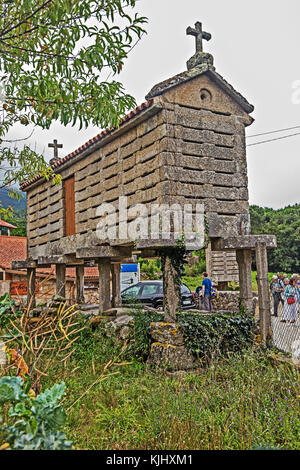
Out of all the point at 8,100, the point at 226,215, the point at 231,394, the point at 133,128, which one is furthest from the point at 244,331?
the point at 8,100

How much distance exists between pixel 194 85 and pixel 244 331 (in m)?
4.88

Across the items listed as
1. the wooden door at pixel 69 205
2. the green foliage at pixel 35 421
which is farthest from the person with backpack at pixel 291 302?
the green foliage at pixel 35 421

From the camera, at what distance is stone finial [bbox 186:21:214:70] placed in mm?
7613

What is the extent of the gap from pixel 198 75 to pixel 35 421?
6954mm

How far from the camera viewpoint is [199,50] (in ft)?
25.6

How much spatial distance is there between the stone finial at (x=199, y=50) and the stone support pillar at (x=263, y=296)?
3719 millimetres

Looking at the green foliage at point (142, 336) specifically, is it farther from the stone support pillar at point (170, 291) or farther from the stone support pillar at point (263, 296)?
the stone support pillar at point (263, 296)

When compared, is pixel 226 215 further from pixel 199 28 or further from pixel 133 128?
pixel 199 28

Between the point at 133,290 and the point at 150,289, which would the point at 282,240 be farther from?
the point at 150,289

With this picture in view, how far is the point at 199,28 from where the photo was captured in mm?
Answer: 7965

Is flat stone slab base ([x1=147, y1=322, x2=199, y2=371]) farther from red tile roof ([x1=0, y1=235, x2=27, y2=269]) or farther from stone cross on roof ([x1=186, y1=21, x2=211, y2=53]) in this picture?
red tile roof ([x1=0, y1=235, x2=27, y2=269])

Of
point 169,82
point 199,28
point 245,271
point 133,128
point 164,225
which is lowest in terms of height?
point 245,271

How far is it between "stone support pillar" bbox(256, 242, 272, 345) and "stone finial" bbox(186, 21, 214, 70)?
12.2 ft

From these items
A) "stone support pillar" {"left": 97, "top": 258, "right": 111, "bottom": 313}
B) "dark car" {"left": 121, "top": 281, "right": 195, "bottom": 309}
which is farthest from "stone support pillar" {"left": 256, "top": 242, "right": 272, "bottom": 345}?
"dark car" {"left": 121, "top": 281, "right": 195, "bottom": 309}
